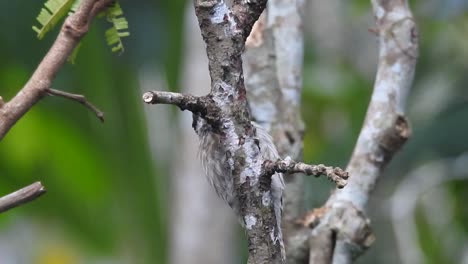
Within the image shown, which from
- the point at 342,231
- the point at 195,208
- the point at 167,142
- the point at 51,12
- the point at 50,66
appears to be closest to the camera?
the point at 50,66

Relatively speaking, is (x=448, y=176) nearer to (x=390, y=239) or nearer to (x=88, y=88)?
(x=390, y=239)

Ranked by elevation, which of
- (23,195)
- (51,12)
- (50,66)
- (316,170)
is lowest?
(23,195)

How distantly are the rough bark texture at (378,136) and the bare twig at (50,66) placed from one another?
Result: 2.74 ft

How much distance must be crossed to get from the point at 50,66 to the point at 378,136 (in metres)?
0.94

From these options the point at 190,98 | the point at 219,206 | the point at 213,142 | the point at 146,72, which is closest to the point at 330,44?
the point at 146,72

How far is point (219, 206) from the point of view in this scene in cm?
438

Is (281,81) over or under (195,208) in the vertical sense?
over

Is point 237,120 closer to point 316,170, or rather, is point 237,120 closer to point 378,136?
point 316,170

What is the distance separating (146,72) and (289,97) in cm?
279

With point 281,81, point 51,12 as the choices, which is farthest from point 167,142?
point 51,12

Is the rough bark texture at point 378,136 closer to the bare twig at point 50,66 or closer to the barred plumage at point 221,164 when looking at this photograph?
Result: the barred plumage at point 221,164

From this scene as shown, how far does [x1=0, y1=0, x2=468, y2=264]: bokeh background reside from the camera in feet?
15.9

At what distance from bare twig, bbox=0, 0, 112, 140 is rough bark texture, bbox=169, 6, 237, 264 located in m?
2.22

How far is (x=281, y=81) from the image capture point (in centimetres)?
290
